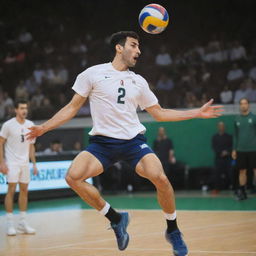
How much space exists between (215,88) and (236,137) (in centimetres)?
517

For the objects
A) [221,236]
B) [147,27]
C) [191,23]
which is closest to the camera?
[147,27]

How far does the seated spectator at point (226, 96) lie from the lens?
20.6 m

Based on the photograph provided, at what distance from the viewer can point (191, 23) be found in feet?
81.3

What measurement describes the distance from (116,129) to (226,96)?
42.8ft

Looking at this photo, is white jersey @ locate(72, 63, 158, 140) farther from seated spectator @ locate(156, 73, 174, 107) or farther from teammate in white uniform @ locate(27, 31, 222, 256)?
seated spectator @ locate(156, 73, 174, 107)

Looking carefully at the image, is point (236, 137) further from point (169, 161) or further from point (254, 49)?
point (254, 49)

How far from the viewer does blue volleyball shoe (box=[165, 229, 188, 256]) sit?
766 centimetres

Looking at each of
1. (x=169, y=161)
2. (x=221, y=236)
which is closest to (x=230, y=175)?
(x=169, y=161)

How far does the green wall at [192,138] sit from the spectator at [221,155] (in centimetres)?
113

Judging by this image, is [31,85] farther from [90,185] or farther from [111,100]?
[90,185]

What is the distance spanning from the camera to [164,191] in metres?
7.76

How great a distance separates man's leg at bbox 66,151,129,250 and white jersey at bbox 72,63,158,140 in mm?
407

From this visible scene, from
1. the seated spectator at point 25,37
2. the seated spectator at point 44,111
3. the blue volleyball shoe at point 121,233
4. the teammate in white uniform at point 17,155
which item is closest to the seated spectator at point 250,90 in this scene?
the seated spectator at point 44,111

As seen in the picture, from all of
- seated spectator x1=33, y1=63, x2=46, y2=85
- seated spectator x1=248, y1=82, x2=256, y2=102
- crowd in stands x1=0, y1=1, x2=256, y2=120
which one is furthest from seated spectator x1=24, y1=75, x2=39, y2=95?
seated spectator x1=248, y1=82, x2=256, y2=102
